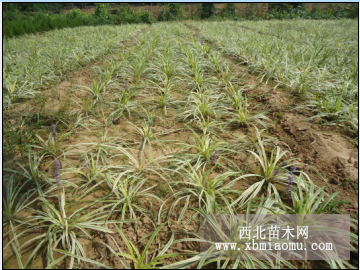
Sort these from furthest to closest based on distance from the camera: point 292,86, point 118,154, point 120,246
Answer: point 292,86, point 118,154, point 120,246

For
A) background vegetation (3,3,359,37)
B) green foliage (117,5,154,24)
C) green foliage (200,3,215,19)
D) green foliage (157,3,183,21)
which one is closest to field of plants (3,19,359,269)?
background vegetation (3,3,359,37)

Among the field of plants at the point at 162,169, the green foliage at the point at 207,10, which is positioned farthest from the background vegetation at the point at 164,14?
the field of plants at the point at 162,169

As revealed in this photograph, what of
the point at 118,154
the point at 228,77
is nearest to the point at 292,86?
the point at 228,77

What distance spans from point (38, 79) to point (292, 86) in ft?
13.0

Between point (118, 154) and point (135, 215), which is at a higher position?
point (118, 154)

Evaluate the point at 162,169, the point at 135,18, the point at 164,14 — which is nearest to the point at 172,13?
the point at 164,14

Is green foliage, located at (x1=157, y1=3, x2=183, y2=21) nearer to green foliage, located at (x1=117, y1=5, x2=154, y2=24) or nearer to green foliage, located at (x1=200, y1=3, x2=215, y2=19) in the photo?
green foliage, located at (x1=200, y1=3, x2=215, y2=19)

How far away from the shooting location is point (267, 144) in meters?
2.07

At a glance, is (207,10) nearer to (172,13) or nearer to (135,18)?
(172,13)

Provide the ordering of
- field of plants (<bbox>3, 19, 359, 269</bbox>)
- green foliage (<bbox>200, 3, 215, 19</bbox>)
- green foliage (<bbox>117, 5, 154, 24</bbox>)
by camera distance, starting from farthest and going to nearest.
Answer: green foliage (<bbox>200, 3, 215, 19</bbox>) < green foliage (<bbox>117, 5, 154, 24</bbox>) < field of plants (<bbox>3, 19, 359, 269</bbox>)

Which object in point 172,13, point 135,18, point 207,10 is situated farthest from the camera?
point 207,10

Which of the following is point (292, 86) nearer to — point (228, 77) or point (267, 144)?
point (228, 77)

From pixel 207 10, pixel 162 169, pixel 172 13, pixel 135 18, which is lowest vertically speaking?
pixel 162 169

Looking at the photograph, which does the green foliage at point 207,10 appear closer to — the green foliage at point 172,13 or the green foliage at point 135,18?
the green foliage at point 172,13
